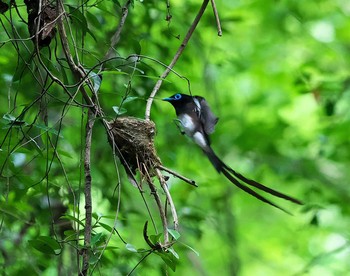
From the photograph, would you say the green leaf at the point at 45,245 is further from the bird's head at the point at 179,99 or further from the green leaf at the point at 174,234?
the bird's head at the point at 179,99

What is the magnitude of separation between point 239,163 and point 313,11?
1.44 metres

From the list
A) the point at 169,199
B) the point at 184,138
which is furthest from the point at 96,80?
the point at 184,138

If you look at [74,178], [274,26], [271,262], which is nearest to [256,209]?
[271,262]

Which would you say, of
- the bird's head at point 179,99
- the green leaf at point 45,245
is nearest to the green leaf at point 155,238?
the green leaf at point 45,245

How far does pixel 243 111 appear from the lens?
239 inches

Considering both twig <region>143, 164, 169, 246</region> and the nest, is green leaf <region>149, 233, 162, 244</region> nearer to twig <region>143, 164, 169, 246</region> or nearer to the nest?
twig <region>143, 164, 169, 246</region>

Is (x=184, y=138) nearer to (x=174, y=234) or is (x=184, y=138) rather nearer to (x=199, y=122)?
(x=199, y=122)

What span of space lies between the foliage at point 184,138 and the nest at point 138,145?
7 cm

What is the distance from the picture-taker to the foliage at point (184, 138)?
7.61ft

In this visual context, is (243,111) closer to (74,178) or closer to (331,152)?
(331,152)

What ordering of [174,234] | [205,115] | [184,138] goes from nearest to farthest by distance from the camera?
[174,234] → [205,115] → [184,138]

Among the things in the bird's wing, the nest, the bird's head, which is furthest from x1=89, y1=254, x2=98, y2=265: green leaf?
the bird's head

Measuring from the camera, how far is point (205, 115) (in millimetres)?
2629

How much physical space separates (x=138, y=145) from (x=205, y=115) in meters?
0.57
